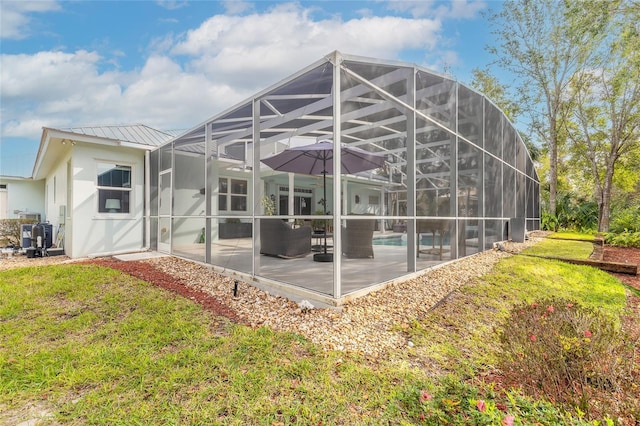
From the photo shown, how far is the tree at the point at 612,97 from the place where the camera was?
13805mm

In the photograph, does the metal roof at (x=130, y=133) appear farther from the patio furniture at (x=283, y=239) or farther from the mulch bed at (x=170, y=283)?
the patio furniture at (x=283, y=239)

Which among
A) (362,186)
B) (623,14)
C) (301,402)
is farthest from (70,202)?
(623,14)

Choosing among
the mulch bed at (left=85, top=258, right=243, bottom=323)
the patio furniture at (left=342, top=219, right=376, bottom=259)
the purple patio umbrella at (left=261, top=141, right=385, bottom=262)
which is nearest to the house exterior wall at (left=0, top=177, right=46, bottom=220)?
the mulch bed at (left=85, top=258, right=243, bottom=323)

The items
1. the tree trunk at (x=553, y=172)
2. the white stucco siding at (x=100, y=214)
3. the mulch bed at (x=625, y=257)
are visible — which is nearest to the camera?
the mulch bed at (x=625, y=257)

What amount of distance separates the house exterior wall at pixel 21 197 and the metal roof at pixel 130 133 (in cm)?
1061

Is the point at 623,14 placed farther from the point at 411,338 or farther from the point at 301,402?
the point at 301,402

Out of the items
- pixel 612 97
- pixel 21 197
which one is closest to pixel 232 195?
pixel 21 197

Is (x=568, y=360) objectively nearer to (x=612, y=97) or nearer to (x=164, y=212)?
(x=164, y=212)

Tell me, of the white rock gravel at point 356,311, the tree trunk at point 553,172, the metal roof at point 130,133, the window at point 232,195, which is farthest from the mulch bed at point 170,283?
the tree trunk at point 553,172

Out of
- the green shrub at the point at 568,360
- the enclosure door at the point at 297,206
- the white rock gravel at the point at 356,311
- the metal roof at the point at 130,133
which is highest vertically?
the metal roof at the point at 130,133

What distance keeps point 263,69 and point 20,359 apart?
14.0 m

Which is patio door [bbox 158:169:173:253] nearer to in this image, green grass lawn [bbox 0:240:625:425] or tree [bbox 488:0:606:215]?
green grass lawn [bbox 0:240:625:425]

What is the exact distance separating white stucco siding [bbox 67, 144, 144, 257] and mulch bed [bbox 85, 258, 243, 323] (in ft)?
4.47

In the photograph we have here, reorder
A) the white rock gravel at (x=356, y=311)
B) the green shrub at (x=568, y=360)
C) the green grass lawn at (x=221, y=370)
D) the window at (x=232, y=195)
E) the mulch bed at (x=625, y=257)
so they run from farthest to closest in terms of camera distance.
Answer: the window at (x=232, y=195)
the mulch bed at (x=625, y=257)
the white rock gravel at (x=356, y=311)
the green grass lawn at (x=221, y=370)
the green shrub at (x=568, y=360)
